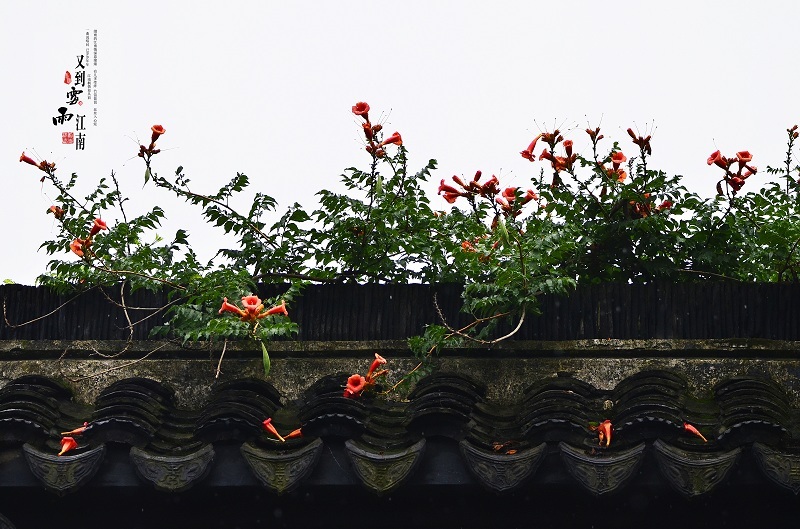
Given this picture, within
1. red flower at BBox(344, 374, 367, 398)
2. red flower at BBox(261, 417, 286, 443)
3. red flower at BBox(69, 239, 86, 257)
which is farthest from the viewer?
red flower at BBox(69, 239, 86, 257)

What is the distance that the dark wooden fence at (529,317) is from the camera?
212 inches

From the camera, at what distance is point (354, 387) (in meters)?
4.73

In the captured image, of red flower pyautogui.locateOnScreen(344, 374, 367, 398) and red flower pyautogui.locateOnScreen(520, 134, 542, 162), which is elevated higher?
red flower pyautogui.locateOnScreen(520, 134, 542, 162)

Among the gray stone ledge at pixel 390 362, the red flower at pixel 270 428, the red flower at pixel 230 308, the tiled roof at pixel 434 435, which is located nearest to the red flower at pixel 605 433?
the tiled roof at pixel 434 435

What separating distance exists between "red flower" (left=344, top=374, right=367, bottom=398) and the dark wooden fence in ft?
2.50

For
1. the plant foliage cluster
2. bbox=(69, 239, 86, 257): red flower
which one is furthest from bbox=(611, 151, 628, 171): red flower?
bbox=(69, 239, 86, 257): red flower

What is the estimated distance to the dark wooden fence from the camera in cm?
538

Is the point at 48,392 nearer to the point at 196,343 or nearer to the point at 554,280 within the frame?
the point at 196,343

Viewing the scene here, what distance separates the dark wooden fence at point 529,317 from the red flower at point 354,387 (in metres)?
0.76

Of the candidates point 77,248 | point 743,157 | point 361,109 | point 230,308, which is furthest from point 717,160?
point 77,248

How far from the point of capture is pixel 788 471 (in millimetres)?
4027

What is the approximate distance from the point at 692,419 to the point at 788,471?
1.92 feet

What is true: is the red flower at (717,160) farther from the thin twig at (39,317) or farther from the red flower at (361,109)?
the thin twig at (39,317)

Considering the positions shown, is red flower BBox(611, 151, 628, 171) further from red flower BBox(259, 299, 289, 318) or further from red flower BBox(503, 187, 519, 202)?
red flower BBox(259, 299, 289, 318)
